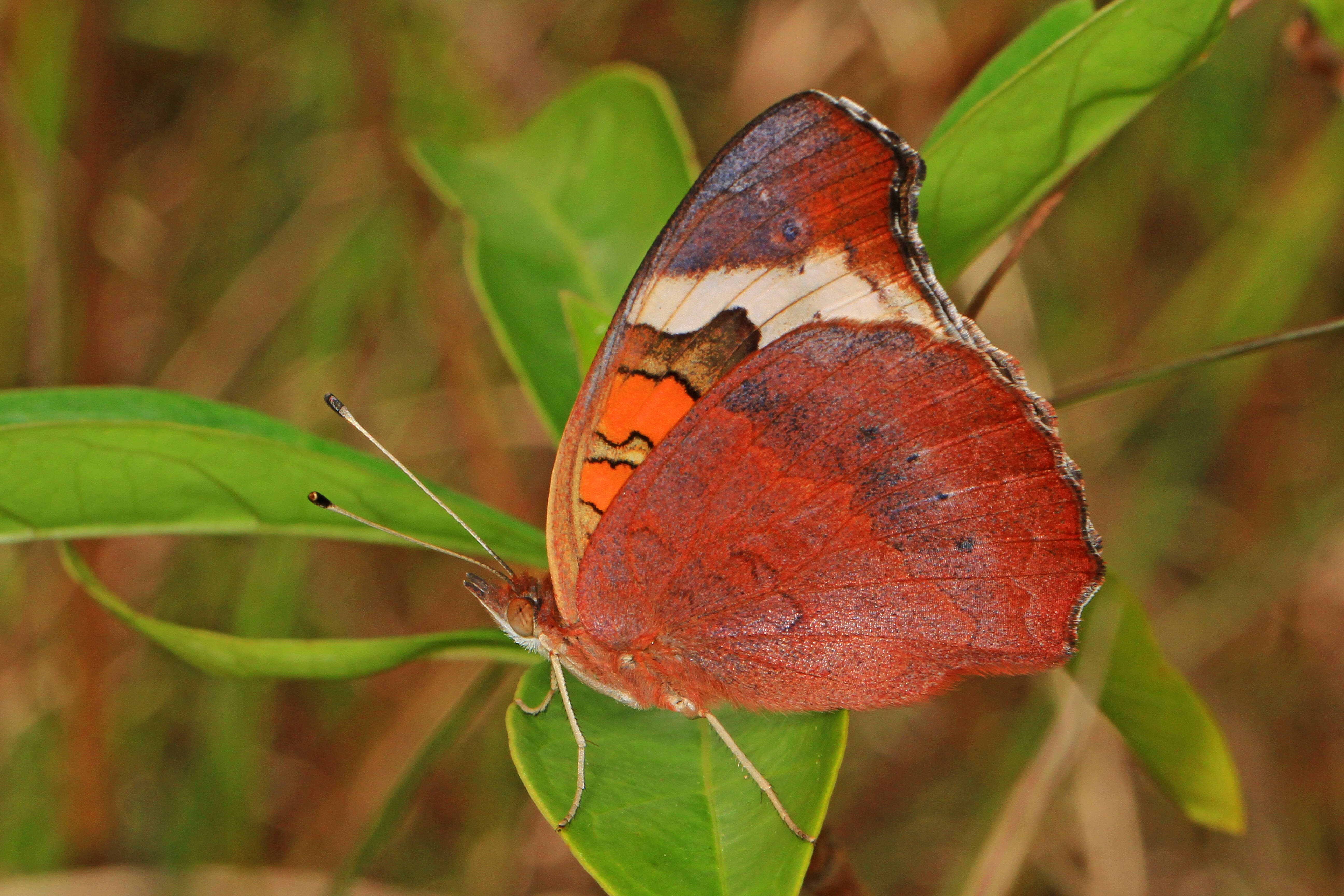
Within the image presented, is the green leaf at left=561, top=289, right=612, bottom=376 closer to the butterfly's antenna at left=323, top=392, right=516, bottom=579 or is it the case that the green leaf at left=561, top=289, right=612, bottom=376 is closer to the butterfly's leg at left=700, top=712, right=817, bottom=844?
the butterfly's antenna at left=323, top=392, right=516, bottom=579

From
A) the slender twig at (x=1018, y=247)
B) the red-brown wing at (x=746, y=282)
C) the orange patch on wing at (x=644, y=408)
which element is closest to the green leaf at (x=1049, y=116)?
the slender twig at (x=1018, y=247)

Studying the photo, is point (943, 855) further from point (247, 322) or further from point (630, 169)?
point (247, 322)

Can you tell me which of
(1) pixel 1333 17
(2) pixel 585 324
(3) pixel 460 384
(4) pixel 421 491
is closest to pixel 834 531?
(2) pixel 585 324

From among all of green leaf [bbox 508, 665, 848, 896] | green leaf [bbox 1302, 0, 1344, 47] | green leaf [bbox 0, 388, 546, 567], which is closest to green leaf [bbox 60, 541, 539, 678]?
green leaf [bbox 0, 388, 546, 567]

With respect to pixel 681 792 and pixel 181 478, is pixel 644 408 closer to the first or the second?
pixel 681 792

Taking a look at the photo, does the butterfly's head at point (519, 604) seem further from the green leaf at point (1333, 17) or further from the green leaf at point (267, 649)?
the green leaf at point (1333, 17)

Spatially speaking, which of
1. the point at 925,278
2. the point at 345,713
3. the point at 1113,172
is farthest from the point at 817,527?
the point at 1113,172
